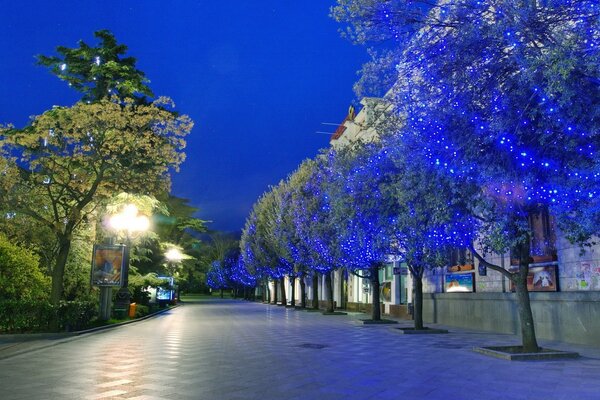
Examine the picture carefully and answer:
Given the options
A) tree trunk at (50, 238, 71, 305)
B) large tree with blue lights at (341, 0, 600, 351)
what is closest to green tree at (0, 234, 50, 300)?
tree trunk at (50, 238, 71, 305)

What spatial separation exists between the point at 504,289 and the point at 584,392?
41.2ft

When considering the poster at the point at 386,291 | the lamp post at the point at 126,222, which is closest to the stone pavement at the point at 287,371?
the lamp post at the point at 126,222

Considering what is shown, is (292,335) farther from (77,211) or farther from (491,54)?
(491,54)

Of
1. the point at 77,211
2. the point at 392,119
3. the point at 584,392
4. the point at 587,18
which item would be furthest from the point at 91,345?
the point at 587,18

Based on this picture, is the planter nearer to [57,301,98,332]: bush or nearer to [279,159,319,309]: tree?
[57,301,98,332]: bush

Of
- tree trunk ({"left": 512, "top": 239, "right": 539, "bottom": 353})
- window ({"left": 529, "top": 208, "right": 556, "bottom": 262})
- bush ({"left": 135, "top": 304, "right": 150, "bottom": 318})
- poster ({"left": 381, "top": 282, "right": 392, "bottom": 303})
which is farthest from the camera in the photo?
poster ({"left": 381, "top": 282, "right": 392, "bottom": 303})

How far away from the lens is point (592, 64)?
8.42 m

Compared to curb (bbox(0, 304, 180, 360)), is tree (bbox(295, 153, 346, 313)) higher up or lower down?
higher up

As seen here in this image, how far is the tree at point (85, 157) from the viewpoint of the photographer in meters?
19.5

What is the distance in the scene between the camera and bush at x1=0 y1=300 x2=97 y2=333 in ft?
57.6

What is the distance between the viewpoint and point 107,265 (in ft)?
77.0

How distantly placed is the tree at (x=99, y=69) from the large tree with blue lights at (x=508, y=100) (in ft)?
59.6

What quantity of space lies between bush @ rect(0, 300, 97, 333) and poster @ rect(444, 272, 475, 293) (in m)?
16.7

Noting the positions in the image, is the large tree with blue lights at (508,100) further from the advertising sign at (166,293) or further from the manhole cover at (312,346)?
the advertising sign at (166,293)
